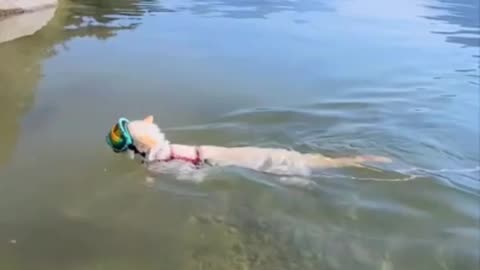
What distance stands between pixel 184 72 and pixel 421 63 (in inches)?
220

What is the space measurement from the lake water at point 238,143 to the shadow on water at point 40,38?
2.6 inches

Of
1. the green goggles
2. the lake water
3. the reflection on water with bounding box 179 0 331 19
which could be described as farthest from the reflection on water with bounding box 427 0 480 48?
the green goggles

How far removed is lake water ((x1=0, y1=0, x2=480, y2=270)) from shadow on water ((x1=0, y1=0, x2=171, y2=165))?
0.21 feet

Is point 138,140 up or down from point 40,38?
up

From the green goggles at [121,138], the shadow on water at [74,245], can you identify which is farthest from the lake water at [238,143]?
the green goggles at [121,138]

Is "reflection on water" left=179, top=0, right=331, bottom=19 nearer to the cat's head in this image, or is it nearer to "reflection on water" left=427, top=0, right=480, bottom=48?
"reflection on water" left=427, top=0, right=480, bottom=48

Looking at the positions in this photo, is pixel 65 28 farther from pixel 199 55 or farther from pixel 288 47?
pixel 288 47

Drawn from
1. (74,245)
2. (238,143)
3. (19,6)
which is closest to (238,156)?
(238,143)

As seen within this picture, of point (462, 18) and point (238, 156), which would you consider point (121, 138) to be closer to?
point (238, 156)

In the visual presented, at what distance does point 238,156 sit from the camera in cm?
770

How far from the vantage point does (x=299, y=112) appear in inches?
410

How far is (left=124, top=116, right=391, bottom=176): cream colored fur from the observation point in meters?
7.15

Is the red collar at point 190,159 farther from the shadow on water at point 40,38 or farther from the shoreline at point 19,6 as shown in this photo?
the shoreline at point 19,6

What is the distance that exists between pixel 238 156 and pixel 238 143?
1342 mm
